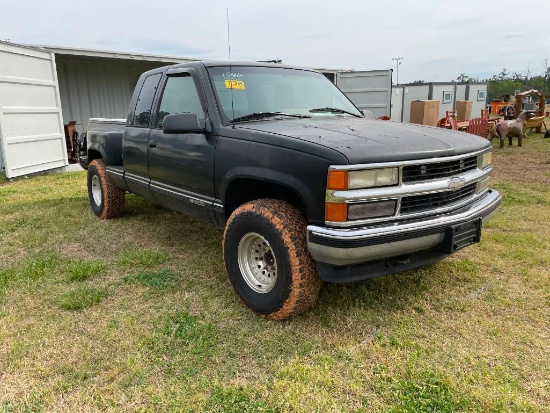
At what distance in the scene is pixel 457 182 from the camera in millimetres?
2994

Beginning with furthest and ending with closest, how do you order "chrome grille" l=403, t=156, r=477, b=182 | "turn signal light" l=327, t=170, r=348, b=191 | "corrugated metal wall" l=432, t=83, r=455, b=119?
"corrugated metal wall" l=432, t=83, r=455, b=119 → "chrome grille" l=403, t=156, r=477, b=182 → "turn signal light" l=327, t=170, r=348, b=191

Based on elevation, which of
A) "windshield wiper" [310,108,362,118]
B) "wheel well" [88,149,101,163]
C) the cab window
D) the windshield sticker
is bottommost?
"wheel well" [88,149,101,163]

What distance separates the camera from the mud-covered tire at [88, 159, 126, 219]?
577 centimetres

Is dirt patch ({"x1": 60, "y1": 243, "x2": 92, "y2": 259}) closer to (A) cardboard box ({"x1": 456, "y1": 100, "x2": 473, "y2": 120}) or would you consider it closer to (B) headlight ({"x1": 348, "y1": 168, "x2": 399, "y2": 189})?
(B) headlight ({"x1": 348, "y1": 168, "x2": 399, "y2": 189})

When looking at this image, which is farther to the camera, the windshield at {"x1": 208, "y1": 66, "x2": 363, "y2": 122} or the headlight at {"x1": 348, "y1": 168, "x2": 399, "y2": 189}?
the windshield at {"x1": 208, "y1": 66, "x2": 363, "y2": 122}

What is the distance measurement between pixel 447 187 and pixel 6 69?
9.10 m

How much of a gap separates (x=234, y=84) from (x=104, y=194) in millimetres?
2937

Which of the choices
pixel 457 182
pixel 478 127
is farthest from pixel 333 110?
pixel 478 127

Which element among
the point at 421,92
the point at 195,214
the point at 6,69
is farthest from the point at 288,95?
the point at 421,92

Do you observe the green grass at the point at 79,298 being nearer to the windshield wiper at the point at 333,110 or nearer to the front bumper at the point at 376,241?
the front bumper at the point at 376,241

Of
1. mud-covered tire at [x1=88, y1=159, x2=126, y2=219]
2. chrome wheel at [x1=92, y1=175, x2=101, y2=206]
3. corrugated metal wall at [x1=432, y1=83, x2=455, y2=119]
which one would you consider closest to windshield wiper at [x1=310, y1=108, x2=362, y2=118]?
mud-covered tire at [x1=88, y1=159, x2=126, y2=219]

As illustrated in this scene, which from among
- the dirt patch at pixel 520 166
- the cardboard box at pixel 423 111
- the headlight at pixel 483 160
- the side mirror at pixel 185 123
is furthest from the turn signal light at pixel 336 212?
the cardboard box at pixel 423 111

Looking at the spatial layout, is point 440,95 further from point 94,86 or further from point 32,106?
point 32,106

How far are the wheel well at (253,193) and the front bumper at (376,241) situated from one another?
40 centimetres
